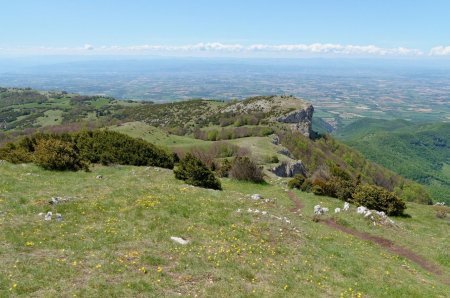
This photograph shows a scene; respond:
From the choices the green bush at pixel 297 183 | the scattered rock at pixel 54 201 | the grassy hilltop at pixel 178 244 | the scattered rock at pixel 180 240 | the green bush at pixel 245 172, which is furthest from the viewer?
the green bush at pixel 297 183

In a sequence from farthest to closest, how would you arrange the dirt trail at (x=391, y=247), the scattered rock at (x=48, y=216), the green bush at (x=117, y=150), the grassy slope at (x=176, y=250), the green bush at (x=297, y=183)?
the green bush at (x=297, y=183) < the green bush at (x=117, y=150) < the dirt trail at (x=391, y=247) < the scattered rock at (x=48, y=216) < the grassy slope at (x=176, y=250)

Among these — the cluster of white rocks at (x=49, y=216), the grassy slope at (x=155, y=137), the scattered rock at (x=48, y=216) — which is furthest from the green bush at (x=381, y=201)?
the grassy slope at (x=155, y=137)

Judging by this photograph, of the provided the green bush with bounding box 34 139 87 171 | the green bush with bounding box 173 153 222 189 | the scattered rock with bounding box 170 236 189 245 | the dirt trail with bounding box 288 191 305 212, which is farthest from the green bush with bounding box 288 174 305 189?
the scattered rock with bounding box 170 236 189 245

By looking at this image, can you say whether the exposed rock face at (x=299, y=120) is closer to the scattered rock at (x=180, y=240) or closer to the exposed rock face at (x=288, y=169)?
the exposed rock face at (x=288, y=169)

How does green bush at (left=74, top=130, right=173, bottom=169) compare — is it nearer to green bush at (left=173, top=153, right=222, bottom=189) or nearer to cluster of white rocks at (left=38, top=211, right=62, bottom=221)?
green bush at (left=173, top=153, right=222, bottom=189)

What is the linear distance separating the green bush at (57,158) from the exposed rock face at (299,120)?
13161cm

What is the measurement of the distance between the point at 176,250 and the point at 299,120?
159 metres

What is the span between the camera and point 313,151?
138 metres

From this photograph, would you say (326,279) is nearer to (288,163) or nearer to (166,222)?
(166,222)

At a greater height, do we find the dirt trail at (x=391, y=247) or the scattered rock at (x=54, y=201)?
the scattered rock at (x=54, y=201)

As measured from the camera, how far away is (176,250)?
19312 millimetres

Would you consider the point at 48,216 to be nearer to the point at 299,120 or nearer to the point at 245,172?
the point at 245,172

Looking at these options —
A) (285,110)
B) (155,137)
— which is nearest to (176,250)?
(155,137)

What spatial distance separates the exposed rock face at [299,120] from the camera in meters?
166
